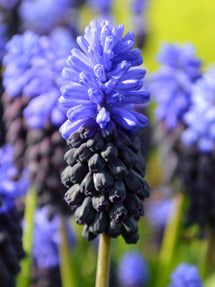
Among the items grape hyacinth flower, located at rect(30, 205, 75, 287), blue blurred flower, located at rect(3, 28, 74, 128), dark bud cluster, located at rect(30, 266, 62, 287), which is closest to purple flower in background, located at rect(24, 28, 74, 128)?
blue blurred flower, located at rect(3, 28, 74, 128)

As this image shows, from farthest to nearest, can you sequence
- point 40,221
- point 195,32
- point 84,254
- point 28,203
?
1. point 195,32
2. point 84,254
3. point 40,221
4. point 28,203

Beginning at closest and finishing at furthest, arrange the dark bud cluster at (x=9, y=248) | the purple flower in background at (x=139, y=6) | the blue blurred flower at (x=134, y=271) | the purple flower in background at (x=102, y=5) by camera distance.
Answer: the dark bud cluster at (x=9, y=248), the blue blurred flower at (x=134, y=271), the purple flower in background at (x=102, y=5), the purple flower in background at (x=139, y=6)

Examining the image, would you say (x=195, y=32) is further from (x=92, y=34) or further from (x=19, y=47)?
(x=92, y=34)

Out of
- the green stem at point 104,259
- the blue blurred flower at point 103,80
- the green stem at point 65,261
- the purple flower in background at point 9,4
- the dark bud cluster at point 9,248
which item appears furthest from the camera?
the purple flower in background at point 9,4

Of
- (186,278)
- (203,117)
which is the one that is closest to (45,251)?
(186,278)

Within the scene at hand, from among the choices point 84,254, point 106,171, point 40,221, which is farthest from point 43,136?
point 84,254

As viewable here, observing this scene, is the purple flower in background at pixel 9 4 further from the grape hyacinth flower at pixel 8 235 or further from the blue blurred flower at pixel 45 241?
the grape hyacinth flower at pixel 8 235

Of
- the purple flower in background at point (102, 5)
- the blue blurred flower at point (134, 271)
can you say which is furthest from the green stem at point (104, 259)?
the purple flower in background at point (102, 5)
